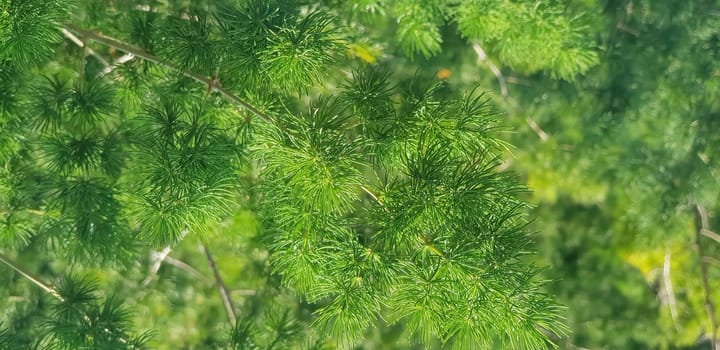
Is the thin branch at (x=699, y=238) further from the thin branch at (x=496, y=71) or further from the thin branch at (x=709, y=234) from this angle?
the thin branch at (x=496, y=71)

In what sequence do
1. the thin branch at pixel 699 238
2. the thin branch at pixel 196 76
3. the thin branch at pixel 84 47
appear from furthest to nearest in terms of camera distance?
1. the thin branch at pixel 699 238
2. the thin branch at pixel 84 47
3. the thin branch at pixel 196 76


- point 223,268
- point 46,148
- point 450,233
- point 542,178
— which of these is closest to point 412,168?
point 450,233

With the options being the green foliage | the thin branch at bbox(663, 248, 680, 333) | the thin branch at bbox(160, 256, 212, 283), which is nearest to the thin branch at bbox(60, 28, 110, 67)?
the green foliage

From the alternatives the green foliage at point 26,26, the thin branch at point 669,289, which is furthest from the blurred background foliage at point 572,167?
the green foliage at point 26,26

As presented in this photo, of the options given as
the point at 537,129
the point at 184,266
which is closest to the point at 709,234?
the point at 537,129

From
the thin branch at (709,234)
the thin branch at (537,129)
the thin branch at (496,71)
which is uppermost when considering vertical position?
the thin branch at (496,71)

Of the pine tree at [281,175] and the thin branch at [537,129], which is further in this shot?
the thin branch at [537,129]

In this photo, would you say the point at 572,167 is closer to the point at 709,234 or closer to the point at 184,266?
the point at 709,234
